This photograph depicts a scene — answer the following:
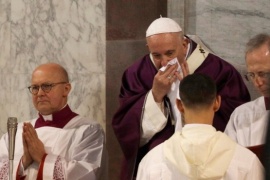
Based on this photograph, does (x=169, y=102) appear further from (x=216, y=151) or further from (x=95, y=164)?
(x=216, y=151)

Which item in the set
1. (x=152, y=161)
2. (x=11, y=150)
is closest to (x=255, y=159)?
(x=152, y=161)

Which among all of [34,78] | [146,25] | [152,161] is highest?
[146,25]

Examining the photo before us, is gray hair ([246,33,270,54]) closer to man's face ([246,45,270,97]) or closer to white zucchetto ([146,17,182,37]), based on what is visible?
man's face ([246,45,270,97])

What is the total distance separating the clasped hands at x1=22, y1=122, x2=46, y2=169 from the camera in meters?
3.98

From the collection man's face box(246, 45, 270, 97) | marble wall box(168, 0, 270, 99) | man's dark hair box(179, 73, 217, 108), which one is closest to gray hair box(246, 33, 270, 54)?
man's face box(246, 45, 270, 97)

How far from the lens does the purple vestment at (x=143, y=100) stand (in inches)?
154

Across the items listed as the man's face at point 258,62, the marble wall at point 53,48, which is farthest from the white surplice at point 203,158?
the marble wall at point 53,48

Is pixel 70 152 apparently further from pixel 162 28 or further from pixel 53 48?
pixel 53 48

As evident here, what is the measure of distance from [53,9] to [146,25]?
2.71ft

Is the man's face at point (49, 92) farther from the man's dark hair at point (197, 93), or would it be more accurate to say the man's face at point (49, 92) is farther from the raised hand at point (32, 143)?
the man's dark hair at point (197, 93)

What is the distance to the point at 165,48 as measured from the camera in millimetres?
3811

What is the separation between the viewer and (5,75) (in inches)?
221

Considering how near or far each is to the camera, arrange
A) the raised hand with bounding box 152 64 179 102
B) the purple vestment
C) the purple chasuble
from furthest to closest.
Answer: the purple chasuble → the purple vestment → the raised hand with bounding box 152 64 179 102

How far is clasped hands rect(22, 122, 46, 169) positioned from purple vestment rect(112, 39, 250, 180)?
20.3 inches
